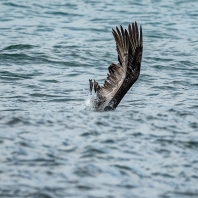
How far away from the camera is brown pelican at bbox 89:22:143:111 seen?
32.3ft

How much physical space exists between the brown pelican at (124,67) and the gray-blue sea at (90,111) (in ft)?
0.75

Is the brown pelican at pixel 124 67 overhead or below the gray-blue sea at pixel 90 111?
overhead

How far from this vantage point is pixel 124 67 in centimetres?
997

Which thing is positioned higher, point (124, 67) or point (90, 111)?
point (124, 67)

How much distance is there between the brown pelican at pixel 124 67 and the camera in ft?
32.3

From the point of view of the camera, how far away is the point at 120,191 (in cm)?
650

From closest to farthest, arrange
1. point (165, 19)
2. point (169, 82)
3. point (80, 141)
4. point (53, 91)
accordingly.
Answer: point (80, 141)
point (53, 91)
point (169, 82)
point (165, 19)

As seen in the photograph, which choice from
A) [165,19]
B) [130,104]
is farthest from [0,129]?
[165,19]

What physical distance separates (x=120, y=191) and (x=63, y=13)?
16.4 metres

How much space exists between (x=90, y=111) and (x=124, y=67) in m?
0.86

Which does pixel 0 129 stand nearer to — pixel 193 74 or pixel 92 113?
pixel 92 113

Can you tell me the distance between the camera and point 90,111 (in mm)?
10219

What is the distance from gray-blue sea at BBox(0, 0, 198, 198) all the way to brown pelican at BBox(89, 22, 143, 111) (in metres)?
0.23

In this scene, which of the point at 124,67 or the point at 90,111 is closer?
the point at 124,67
